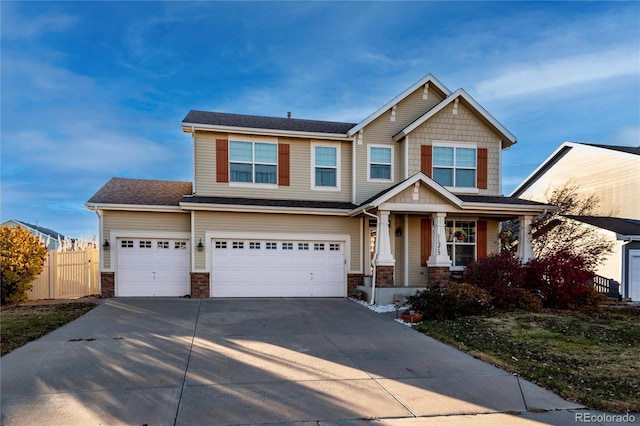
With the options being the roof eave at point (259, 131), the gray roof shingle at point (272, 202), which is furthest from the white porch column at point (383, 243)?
the roof eave at point (259, 131)

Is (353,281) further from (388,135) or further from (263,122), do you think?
(263,122)

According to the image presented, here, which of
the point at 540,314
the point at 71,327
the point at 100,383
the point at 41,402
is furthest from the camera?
the point at 540,314

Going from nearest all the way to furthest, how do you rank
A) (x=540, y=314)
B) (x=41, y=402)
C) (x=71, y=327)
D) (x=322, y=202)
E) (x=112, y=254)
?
(x=41, y=402), (x=71, y=327), (x=540, y=314), (x=112, y=254), (x=322, y=202)

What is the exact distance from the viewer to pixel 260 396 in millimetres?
4621

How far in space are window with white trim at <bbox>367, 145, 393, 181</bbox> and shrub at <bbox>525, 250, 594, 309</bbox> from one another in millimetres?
5929

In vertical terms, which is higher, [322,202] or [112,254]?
[322,202]

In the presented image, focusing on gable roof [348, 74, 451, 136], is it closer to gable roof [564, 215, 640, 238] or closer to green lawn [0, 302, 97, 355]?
gable roof [564, 215, 640, 238]

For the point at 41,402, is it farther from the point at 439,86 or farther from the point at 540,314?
the point at 439,86

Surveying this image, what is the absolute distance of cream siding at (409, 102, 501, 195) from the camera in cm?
1446

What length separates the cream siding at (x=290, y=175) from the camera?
541 inches

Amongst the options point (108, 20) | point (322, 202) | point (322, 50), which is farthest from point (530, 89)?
point (108, 20)

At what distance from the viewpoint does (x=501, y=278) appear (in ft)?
36.0

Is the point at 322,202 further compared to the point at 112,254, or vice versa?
the point at 322,202

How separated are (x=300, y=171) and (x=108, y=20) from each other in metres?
7.57
